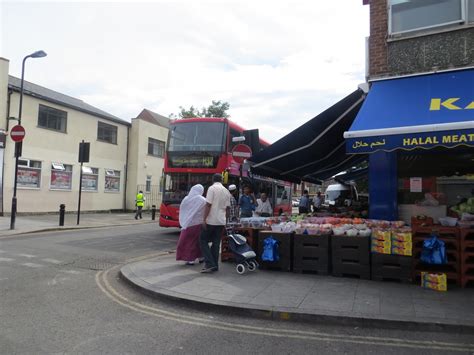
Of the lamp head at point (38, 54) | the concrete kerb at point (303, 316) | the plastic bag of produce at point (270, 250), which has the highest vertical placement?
the lamp head at point (38, 54)

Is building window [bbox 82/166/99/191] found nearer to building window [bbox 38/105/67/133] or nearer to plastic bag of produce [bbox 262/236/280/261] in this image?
building window [bbox 38/105/67/133]

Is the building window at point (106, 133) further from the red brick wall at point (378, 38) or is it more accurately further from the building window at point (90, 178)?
the red brick wall at point (378, 38)

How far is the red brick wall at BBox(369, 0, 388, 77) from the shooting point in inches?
338

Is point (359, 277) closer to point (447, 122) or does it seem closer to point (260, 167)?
point (447, 122)

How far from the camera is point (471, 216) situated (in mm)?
6844

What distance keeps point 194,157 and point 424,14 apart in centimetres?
826

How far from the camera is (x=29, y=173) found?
68.2 feet

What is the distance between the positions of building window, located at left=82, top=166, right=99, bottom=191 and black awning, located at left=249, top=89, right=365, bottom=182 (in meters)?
17.2

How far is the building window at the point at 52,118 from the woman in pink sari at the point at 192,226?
1694 cm

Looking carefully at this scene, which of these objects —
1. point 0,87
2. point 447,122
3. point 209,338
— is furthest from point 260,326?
point 0,87

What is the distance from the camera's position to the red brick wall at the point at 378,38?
28.2ft

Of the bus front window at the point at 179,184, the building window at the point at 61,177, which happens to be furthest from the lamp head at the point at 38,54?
the building window at the point at 61,177

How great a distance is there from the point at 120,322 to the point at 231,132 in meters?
9.85

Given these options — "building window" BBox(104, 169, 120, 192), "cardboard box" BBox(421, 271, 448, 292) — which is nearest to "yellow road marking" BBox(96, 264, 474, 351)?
"cardboard box" BBox(421, 271, 448, 292)
